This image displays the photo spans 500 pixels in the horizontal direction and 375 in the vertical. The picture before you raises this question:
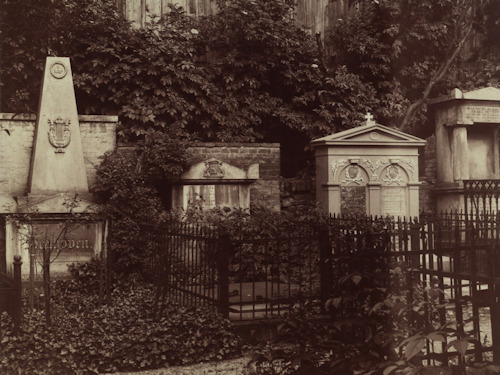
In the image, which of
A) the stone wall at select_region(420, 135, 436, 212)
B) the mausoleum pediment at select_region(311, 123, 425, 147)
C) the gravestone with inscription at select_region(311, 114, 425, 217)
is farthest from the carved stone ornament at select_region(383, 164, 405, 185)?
the stone wall at select_region(420, 135, 436, 212)

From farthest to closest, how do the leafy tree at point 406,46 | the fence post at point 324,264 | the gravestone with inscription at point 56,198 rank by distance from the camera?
1. the leafy tree at point 406,46
2. the gravestone with inscription at point 56,198
3. the fence post at point 324,264

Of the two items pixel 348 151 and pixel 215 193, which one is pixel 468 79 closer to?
pixel 348 151

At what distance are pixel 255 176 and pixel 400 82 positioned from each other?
22.2ft

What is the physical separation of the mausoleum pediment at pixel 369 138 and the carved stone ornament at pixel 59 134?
4425 millimetres

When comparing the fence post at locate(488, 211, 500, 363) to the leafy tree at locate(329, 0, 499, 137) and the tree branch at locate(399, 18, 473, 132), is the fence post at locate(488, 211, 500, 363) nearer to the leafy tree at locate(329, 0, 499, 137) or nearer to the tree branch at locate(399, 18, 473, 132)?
the leafy tree at locate(329, 0, 499, 137)

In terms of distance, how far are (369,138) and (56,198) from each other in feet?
18.8

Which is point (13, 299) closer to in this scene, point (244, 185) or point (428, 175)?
point (244, 185)

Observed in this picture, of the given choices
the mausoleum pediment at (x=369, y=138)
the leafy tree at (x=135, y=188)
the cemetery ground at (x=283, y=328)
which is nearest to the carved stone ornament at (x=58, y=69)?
the leafy tree at (x=135, y=188)

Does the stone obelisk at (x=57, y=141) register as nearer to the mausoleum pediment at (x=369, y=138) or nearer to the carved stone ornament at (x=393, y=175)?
the mausoleum pediment at (x=369, y=138)

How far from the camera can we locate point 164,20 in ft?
44.1

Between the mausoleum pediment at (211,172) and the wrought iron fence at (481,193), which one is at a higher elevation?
the mausoleum pediment at (211,172)

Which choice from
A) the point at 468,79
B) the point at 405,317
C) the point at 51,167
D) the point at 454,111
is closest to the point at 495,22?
the point at 468,79

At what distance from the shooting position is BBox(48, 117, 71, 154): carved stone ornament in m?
9.41

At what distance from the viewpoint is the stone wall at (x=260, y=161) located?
11.5m
